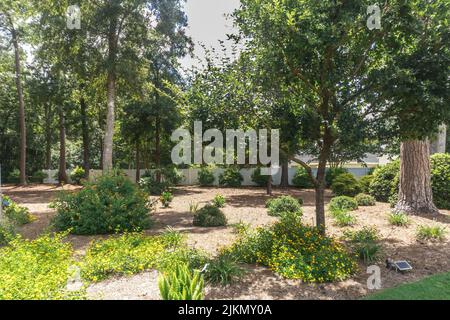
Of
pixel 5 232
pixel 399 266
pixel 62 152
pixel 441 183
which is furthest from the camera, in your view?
pixel 62 152

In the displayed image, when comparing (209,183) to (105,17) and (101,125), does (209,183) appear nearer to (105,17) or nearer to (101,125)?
(101,125)

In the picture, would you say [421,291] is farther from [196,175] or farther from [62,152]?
[62,152]

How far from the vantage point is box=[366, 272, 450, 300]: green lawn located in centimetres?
452

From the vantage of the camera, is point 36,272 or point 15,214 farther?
point 15,214

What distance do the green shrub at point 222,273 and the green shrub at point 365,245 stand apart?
7.98 ft

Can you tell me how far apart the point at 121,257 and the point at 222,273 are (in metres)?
1.90

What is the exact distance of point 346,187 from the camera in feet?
49.3

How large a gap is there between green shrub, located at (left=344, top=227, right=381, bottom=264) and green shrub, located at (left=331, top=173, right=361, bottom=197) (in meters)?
7.92

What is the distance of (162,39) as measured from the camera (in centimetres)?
1664

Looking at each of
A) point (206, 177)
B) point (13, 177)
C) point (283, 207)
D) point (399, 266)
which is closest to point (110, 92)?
point (283, 207)

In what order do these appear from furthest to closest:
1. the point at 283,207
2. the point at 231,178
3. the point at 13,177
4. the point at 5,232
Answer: the point at 13,177 → the point at 231,178 → the point at 283,207 → the point at 5,232

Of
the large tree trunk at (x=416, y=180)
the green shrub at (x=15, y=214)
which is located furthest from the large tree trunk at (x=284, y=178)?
the green shrub at (x=15, y=214)

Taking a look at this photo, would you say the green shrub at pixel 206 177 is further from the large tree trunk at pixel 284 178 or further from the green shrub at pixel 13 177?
the green shrub at pixel 13 177
